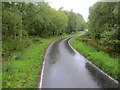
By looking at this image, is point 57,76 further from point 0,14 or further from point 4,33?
point 4,33

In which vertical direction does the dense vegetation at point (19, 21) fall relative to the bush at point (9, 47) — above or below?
above

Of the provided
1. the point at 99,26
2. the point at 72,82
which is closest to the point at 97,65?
the point at 72,82

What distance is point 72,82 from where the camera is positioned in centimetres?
676

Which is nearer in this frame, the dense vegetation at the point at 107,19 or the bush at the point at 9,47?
the dense vegetation at the point at 107,19

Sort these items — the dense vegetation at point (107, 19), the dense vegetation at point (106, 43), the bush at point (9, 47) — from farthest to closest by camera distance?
the bush at point (9, 47)
the dense vegetation at point (107, 19)
the dense vegetation at point (106, 43)

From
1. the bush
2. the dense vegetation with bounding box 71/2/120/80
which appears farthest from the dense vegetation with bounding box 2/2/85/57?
the dense vegetation with bounding box 71/2/120/80

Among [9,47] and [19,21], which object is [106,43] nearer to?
[19,21]

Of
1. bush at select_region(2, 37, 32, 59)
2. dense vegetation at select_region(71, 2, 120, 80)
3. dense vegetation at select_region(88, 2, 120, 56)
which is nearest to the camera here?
dense vegetation at select_region(71, 2, 120, 80)

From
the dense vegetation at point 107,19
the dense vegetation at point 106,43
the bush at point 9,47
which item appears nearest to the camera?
the dense vegetation at point 106,43

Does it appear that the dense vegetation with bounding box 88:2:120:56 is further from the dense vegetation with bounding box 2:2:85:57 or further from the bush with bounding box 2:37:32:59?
the bush with bounding box 2:37:32:59

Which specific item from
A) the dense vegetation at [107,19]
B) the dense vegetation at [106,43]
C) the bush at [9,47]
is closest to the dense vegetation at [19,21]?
the bush at [9,47]

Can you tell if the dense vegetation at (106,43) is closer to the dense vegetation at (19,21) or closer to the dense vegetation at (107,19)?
the dense vegetation at (107,19)

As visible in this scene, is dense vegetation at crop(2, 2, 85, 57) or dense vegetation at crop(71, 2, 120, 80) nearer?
dense vegetation at crop(71, 2, 120, 80)

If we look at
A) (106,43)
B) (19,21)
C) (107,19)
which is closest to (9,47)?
(19,21)
